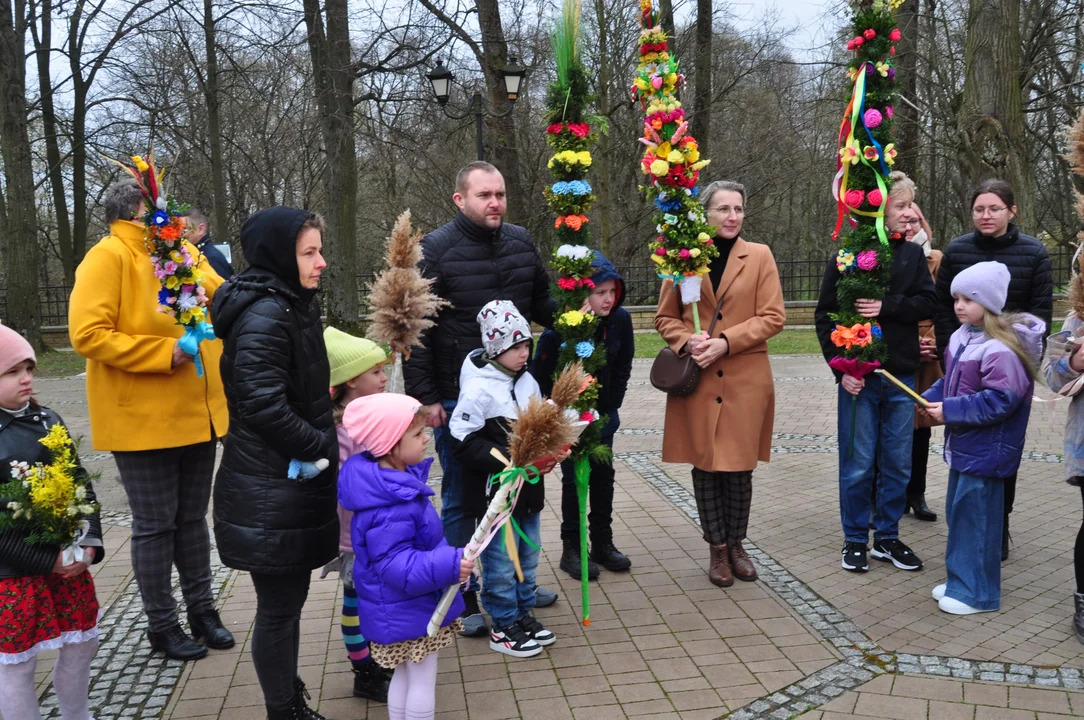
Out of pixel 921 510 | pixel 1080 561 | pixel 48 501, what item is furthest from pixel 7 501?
pixel 921 510

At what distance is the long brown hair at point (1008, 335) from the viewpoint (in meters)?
4.26

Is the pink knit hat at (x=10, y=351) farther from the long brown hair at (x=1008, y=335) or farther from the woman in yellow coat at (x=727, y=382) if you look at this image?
the long brown hair at (x=1008, y=335)

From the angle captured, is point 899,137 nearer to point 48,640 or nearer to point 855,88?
point 855,88

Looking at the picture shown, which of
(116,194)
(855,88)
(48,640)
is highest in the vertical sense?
(855,88)

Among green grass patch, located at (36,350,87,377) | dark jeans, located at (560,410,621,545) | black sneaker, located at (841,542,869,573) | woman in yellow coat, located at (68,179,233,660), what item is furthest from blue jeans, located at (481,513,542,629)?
green grass patch, located at (36,350,87,377)

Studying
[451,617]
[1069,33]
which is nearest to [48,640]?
[451,617]

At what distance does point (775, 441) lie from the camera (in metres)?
8.48

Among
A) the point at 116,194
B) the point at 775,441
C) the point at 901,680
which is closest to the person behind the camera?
the point at 901,680

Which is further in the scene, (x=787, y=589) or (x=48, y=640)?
(x=787, y=589)

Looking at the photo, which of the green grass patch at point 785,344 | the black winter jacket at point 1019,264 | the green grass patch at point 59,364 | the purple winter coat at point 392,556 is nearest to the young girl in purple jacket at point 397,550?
the purple winter coat at point 392,556

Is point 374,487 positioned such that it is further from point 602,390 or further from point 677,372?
point 677,372

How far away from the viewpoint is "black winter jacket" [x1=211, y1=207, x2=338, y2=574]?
3.06 meters

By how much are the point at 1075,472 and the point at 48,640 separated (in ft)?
14.3

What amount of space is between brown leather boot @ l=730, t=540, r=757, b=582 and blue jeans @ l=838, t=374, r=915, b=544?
600 millimetres
